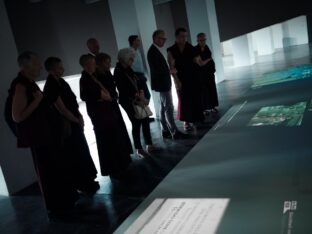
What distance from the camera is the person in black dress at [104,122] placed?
351 cm

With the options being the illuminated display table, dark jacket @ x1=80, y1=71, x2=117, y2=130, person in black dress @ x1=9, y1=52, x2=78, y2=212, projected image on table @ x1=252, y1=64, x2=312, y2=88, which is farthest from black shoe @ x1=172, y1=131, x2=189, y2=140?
projected image on table @ x1=252, y1=64, x2=312, y2=88

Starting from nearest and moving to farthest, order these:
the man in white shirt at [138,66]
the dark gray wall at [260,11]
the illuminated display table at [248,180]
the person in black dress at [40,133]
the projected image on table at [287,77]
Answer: the illuminated display table at [248,180] → the person in black dress at [40,133] → the man in white shirt at [138,66] → the projected image on table at [287,77] → the dark gray wall at [260,11]

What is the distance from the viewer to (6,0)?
603 centimetres

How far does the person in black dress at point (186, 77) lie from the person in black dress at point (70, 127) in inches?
75.1

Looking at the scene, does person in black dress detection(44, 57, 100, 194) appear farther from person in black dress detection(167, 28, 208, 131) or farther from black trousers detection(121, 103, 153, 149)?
person in black dress detection(167, 28, 208, 131)

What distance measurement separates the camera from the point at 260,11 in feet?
33.7

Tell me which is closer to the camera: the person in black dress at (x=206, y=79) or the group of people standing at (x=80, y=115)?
the group of people standing at (x=80, y=115)

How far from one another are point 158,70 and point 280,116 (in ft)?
5.57

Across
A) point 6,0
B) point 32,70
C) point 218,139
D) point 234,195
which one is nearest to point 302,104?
point 218,139

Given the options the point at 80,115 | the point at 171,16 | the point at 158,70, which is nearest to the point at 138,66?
the point at 158,70

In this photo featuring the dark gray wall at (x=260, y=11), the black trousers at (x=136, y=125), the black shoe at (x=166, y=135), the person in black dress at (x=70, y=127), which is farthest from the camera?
the dark gray wall at (x=260, y=11)

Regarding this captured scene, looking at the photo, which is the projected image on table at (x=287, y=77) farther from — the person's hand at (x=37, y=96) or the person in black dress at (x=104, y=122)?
the person's hand at (x=37, y=96)

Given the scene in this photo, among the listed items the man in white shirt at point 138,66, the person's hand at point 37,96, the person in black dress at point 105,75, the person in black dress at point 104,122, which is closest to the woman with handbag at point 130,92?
the person in black dress at point 105,75

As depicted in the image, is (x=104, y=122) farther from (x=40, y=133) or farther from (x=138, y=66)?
(x=138, y=66)
